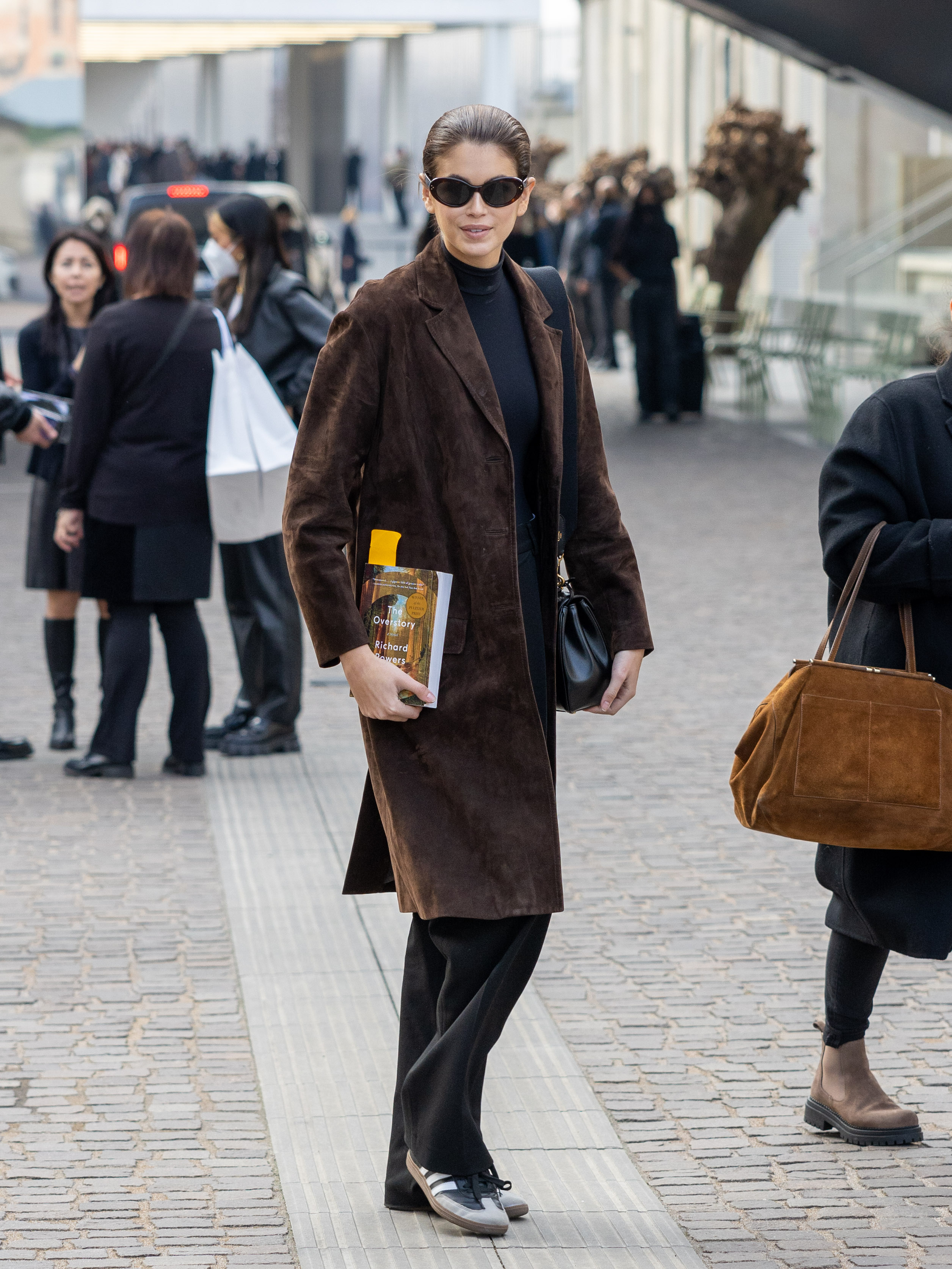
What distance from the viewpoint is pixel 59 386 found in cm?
770

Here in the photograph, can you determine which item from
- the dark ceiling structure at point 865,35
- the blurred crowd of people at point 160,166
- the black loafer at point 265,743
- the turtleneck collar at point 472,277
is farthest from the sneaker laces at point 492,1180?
the blurred crowd of people at point 160,166

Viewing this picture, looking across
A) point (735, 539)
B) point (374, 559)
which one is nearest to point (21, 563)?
point (735, 539)

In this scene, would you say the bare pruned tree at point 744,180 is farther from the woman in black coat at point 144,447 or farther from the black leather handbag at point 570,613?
the black leather handbag at point 570,613

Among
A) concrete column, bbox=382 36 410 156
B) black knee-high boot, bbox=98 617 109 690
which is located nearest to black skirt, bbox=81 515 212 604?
black knee-high boot, bbox=98 617 109 690

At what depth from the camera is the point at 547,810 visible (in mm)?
3447

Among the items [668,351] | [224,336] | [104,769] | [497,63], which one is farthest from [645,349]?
[497,63]

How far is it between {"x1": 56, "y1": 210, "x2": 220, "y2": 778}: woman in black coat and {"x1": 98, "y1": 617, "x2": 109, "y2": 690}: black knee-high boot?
0.19 m

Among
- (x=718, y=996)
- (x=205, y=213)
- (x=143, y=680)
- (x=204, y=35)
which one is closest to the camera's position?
(x=718, y=996)

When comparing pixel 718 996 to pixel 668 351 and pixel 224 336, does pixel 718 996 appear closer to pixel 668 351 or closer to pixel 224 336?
pixel 224 336

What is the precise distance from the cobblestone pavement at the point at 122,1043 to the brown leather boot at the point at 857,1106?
3.62 feet

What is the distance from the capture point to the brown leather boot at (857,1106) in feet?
12.9

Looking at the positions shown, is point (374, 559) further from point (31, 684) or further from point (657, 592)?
point (657, 592)

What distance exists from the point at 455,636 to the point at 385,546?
0.20m

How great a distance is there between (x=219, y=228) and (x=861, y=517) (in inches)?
161
